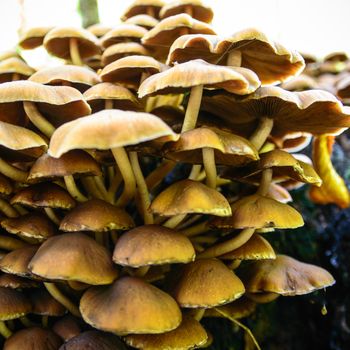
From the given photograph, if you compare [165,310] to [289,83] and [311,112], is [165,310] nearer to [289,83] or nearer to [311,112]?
[311,112]

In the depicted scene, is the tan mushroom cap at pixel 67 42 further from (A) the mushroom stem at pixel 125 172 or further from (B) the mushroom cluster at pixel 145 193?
(A) the mushroom stem at pixel 125 172

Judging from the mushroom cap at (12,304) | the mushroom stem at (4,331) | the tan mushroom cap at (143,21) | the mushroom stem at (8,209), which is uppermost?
the tan mushroom cap at (143,21)

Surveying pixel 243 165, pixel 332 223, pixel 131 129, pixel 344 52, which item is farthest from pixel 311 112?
pixel 344 52

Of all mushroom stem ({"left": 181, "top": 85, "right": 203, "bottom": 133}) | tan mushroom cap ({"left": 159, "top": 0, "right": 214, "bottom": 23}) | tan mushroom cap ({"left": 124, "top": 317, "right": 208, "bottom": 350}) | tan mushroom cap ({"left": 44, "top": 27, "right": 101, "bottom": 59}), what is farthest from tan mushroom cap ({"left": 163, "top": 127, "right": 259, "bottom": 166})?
tan mushroom cap ({"left": 159, "top": 0, "right": 214, "bottom": 23})

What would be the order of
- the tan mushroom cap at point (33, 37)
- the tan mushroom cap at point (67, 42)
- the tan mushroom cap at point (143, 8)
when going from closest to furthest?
1. the tan mushroom cap at point (67, 42)
2. the tan mushroom cap at point (33, 37)
3. the tan mushroom cap at point (143, 8)

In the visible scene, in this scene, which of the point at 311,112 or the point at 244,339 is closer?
the point at 311,112

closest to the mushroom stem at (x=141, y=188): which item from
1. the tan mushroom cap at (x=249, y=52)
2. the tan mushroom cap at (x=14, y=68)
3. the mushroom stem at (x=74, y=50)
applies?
the tan mushroom cap at (x=249, y=52)

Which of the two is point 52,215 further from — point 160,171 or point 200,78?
point 200,78
